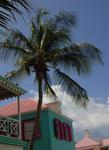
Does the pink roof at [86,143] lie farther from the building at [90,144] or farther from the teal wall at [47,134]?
the teal wall at [47,134]

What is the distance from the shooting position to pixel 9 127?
16.2 m

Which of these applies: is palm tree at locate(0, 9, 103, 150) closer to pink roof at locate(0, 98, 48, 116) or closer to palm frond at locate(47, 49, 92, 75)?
palm frond at locate(47, 49, 92, 75)

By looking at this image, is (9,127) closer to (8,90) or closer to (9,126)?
(9,126)

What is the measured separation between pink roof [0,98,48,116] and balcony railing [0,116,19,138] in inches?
359

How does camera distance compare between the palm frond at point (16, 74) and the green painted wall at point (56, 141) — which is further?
the green painted wall at point (56, 141)

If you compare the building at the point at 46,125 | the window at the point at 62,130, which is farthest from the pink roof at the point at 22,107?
the window at the point at 62,130

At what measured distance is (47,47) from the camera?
59.7 ft

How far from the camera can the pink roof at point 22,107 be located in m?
26.9

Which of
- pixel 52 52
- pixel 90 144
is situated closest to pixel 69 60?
pixel 52 52

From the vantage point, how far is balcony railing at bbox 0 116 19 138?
1562 centimetres

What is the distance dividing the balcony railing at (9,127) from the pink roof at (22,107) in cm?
913

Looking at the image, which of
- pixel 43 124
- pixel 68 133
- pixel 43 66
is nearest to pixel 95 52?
pixel 43 66

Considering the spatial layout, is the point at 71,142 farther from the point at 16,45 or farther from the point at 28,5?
the point at 28,5

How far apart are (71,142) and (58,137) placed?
3.47 m
